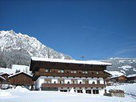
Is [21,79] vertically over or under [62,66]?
under

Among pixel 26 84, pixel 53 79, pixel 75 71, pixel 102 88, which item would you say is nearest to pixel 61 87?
pixel 53 79

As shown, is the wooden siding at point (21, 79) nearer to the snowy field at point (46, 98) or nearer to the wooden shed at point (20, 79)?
the wooden shed at point (20, 79)

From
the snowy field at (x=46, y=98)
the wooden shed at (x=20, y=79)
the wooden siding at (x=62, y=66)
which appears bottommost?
the snowy field at (x=46, y=98)

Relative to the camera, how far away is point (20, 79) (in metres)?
70.2

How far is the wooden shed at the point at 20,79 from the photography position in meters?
69.0

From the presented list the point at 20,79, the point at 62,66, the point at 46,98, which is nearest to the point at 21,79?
the point at 20,79

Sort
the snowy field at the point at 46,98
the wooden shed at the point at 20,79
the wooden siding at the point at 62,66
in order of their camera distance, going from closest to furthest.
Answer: the snowy field at the point at 46,98
the wooden siding at the point at 62,66
the wooden shed at the point at 20,79

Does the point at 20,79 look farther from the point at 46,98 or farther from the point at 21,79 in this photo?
the point at 46,98

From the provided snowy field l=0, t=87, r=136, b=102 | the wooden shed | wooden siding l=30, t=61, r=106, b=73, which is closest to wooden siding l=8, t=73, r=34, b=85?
the wooden shed

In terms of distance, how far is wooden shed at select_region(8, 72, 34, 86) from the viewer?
6900 centimetres

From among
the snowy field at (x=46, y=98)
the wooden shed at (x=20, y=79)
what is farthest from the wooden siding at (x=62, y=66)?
the snowy field at (x=46, y=98)

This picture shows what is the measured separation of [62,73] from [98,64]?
12.6 m

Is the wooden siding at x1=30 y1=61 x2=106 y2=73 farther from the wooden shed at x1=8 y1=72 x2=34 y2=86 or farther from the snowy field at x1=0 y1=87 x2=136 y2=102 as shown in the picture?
the snowy field at x1=0 y1=87 x2=136 y2=102

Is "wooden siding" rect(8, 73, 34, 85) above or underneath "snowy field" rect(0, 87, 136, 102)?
above
